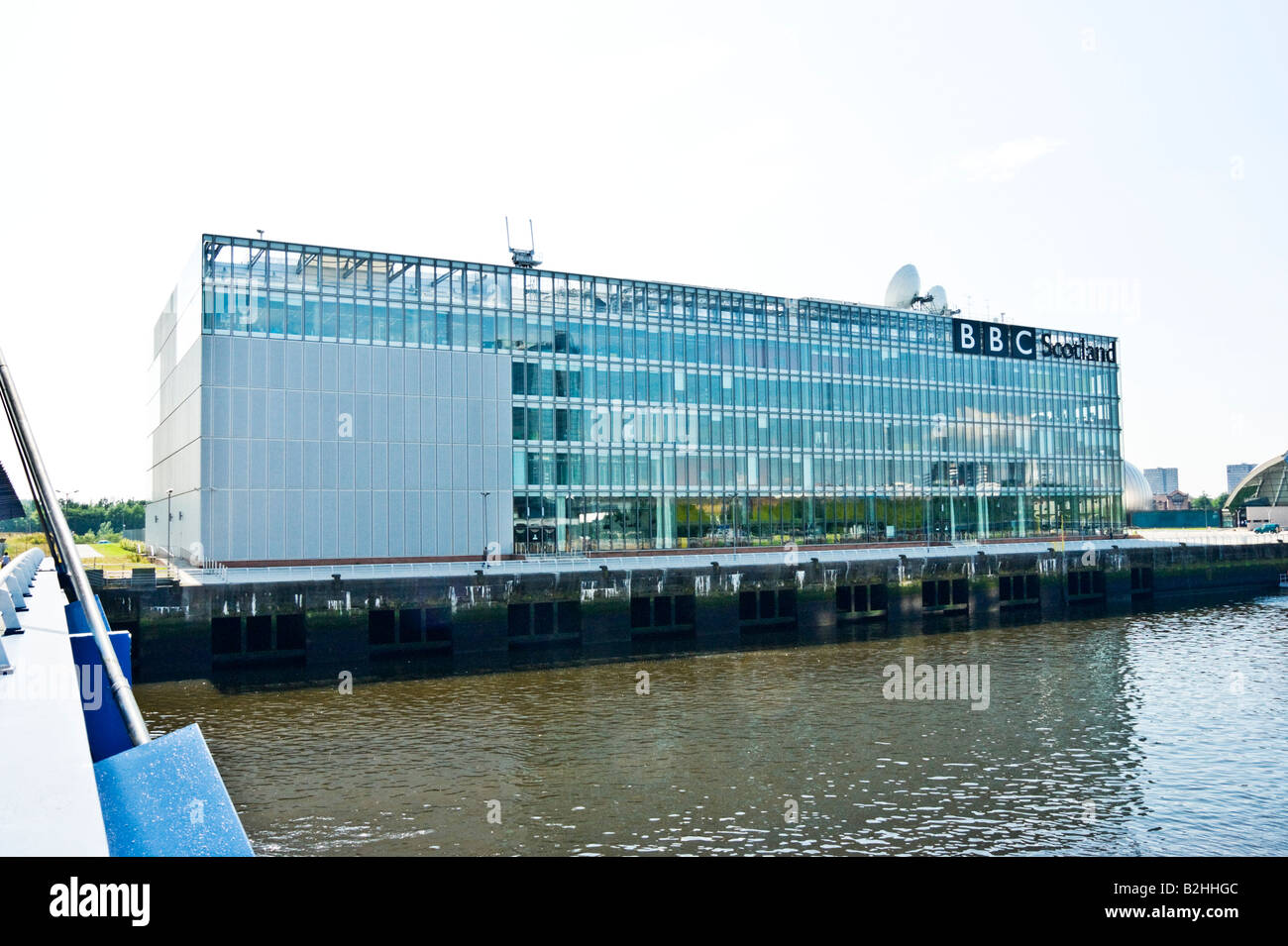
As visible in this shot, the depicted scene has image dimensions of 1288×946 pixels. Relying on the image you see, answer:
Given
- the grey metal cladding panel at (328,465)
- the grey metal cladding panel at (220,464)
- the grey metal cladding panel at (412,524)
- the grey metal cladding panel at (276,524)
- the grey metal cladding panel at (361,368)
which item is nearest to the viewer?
the grey metal cladding panel at (220,464)

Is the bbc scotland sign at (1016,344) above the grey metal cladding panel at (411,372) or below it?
above

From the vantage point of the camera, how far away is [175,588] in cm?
4512

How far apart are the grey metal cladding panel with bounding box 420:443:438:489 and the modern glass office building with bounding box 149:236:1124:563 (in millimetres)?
207

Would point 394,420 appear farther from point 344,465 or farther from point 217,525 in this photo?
point 217,525

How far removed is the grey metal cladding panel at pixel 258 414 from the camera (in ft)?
202

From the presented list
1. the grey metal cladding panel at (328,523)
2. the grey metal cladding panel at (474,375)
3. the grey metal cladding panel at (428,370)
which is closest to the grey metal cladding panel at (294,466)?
the grey metal cladding panel at (328,523)

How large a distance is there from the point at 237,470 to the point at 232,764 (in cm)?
3710

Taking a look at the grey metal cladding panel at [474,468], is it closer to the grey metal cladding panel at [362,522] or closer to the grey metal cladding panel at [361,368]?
the grey metal cladding panel at [362,522]

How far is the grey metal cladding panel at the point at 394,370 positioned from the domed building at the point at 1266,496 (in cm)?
12190

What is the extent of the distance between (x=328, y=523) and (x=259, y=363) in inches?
446

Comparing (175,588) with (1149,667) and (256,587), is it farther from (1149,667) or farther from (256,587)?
(1149,667)

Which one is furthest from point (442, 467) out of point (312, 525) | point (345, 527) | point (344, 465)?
point (312, 525)

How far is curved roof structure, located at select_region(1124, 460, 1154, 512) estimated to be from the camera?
140m
